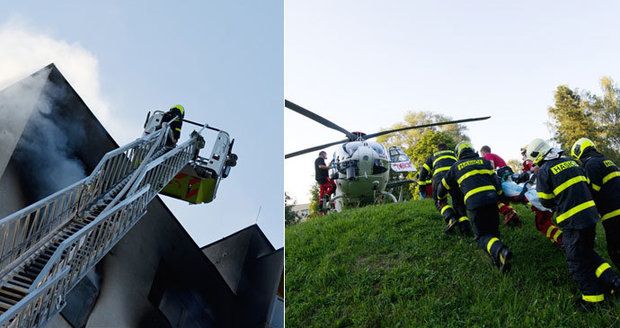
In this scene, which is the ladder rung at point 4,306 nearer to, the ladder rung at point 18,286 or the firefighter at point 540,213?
the ladder rung at point 18,286

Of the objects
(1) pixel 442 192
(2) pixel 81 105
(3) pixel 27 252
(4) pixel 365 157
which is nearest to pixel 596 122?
(4) pixel 365 157

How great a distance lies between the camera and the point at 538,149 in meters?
5.80

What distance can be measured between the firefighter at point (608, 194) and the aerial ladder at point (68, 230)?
5179 mm

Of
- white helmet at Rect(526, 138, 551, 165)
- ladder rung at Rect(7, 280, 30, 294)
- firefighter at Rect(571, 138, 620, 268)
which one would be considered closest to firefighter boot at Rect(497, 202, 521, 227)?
white helmet at Rect(526, 138, 551, 165)

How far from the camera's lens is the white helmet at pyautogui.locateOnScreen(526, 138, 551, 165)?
5668mm

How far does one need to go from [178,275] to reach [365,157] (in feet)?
19.4

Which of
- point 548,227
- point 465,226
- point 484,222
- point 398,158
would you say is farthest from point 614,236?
point 398,158

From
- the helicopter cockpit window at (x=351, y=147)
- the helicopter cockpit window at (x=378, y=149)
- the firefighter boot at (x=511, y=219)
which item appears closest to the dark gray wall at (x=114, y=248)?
the firefighter boot at (x=511, y=219)

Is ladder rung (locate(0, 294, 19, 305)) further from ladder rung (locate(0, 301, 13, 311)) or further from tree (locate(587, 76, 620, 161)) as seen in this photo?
tree (locate(587, 76, 620, 161))

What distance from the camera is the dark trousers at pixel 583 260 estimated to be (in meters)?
4.57

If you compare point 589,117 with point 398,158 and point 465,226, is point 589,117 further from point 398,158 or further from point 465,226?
point 465,226

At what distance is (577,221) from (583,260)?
15.6 inches

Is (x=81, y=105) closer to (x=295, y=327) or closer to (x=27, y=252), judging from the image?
(x=27, y=252)

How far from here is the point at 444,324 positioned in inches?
191
